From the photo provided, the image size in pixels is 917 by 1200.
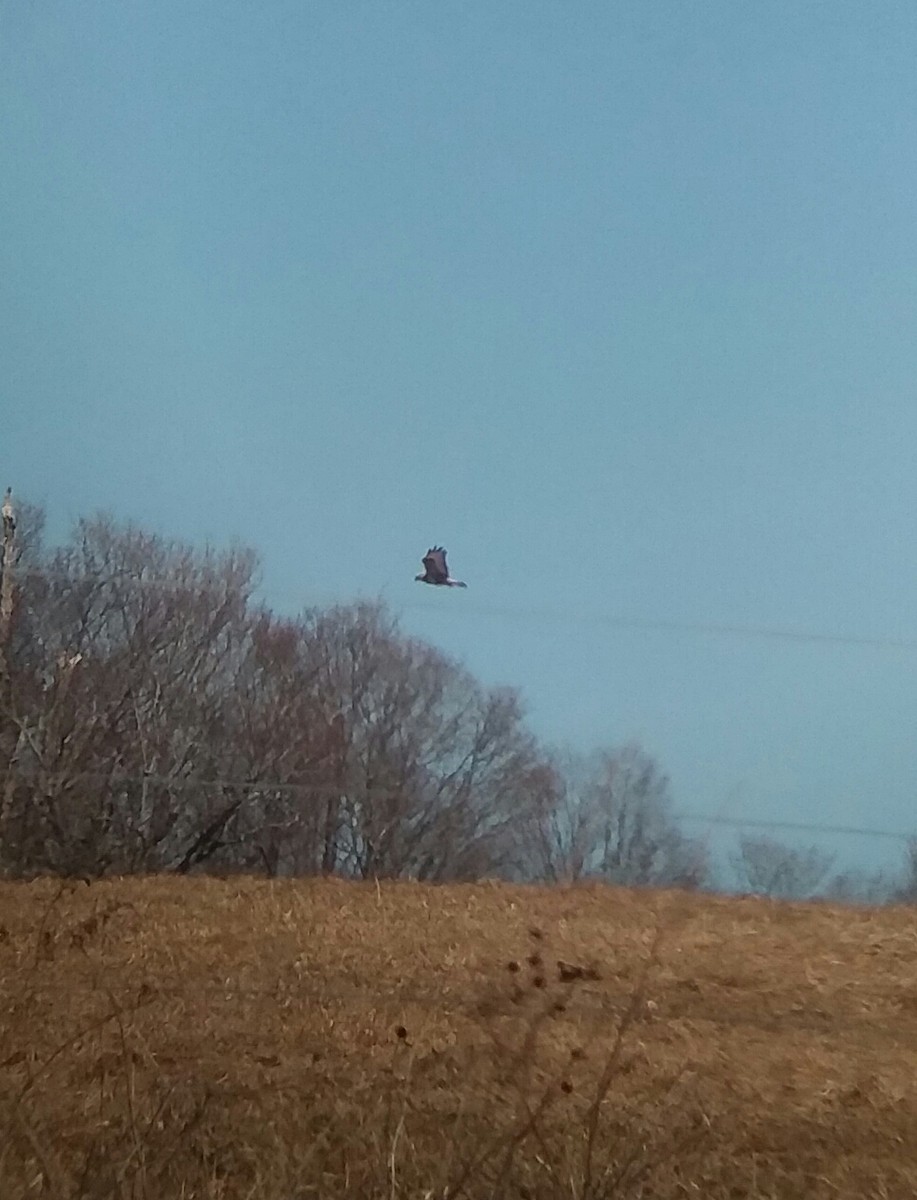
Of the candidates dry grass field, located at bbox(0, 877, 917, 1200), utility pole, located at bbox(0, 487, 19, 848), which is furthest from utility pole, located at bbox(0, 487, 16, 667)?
dry grass field, located at bbox(0, 877, 917, 1200)

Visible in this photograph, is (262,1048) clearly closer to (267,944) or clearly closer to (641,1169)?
(267,944)

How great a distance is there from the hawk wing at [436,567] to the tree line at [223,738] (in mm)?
286

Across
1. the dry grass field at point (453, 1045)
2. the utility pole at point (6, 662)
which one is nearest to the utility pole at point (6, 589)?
the utility pole at point (6, 662)

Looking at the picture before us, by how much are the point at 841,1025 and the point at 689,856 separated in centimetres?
84

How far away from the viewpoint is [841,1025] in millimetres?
3223

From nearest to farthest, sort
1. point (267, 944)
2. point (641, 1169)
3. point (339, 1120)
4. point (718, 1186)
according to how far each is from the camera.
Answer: point (641, 1169) → point (718, 1186) → point (339, 1120) → point (267, 944)

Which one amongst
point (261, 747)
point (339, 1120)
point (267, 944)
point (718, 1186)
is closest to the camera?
point (718, 1186)

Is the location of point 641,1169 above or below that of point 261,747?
below

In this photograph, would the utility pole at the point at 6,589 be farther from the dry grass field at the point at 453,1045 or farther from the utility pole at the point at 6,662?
the dry grass field at the point at 453,1045

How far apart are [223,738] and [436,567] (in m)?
1.24

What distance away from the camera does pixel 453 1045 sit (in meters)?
2.79

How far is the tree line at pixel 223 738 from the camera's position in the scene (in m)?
4.93

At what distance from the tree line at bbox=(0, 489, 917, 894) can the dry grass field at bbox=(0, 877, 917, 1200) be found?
2.25ft

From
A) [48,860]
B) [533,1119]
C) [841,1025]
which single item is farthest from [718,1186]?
[48,860]
